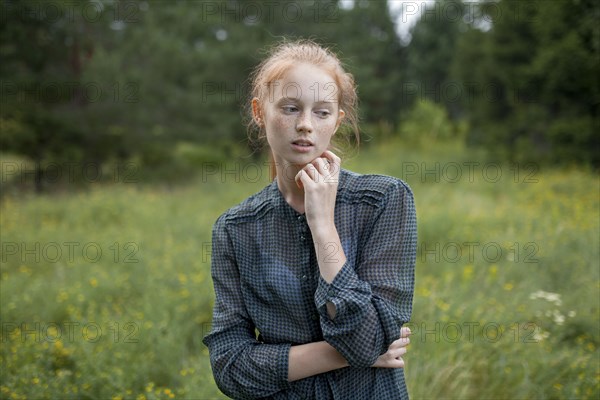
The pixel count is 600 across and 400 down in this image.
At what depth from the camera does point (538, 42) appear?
11742 mm

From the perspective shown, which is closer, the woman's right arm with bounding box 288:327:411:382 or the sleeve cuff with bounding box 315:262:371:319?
the sleeve cuff with bounding box 315:262:371:319

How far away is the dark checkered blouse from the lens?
52.7 inches

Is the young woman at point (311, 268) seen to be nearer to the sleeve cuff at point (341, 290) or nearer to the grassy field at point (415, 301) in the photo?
the sleeve cuff at point (341, 290)

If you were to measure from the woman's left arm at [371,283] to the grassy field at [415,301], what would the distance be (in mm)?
1515

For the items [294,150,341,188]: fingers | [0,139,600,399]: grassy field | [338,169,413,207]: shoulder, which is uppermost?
[294,150,341,188]: fingers

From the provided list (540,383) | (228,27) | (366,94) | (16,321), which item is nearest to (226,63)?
(228,27)

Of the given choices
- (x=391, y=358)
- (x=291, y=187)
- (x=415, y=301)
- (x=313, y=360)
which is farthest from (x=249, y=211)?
(x=415, y=301)

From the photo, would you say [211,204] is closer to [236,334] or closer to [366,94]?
[236,334]

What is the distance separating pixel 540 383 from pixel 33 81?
1165 cm

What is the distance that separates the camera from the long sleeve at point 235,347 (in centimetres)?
144

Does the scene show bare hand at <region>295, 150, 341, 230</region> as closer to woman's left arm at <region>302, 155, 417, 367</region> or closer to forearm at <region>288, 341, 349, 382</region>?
woman's left arm at <region>302, 155, 417, 367</region>

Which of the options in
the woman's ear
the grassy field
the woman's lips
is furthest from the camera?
the grassy field

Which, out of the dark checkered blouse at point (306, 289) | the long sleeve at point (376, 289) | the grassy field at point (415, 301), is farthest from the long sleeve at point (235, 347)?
the grassy field at point (415, 301)

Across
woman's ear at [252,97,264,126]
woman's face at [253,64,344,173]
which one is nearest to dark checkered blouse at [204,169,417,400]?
woman's face at [253,64,344,173]
